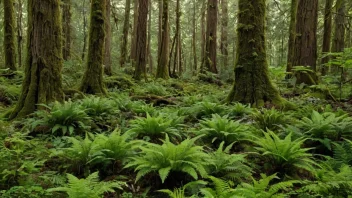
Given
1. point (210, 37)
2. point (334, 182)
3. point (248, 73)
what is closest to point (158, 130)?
point (334, 182)

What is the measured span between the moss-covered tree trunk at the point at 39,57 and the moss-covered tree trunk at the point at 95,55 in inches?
115

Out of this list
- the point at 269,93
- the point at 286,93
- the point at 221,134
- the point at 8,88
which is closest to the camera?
the point at 221,134

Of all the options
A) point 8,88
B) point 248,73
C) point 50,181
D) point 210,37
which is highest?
point 210,37

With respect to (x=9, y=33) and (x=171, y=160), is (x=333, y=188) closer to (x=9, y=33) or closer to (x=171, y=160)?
(x=171, y=160)

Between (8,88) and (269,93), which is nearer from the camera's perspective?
(269,93)

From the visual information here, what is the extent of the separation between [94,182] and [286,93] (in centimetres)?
901

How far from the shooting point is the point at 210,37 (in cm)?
1927

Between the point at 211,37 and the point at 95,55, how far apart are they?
10660 millimetres

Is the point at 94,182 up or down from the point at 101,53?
down

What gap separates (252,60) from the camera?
8422mm

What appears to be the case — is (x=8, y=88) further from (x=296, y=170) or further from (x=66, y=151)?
(x=296, y=170)

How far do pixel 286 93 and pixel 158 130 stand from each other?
6930 millimetres

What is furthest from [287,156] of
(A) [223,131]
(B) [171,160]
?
(B) [171,160]

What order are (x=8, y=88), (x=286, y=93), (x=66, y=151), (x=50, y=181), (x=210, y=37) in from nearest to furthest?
(x=50, y=181) → (x=66, y=151) → (x=8, y=88) → (x=286, y=93) → (x=210, y=37)
